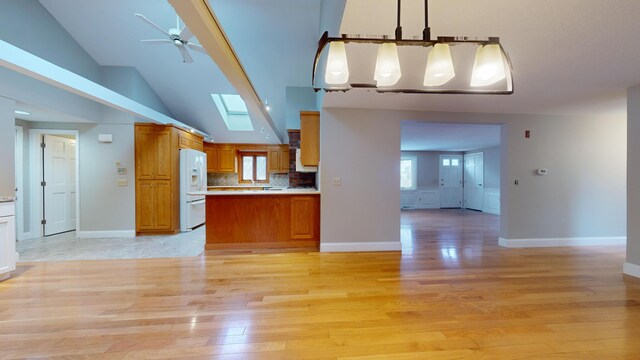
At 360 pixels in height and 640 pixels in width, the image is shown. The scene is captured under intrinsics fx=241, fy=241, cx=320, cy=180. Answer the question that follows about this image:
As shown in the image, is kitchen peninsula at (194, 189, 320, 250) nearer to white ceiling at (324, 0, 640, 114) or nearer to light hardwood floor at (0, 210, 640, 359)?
light hardwood floor at (0, 210, 640, 359)

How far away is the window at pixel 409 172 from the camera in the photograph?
347 inches

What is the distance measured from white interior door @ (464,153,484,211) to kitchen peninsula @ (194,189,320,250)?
699 cm

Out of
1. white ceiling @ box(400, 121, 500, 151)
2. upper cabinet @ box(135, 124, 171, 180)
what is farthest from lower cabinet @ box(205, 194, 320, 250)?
white ceiling @ box(400, 121, 500, 151)

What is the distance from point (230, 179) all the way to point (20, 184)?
404cm

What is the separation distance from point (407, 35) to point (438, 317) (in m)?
2.17

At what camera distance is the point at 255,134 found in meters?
6.76

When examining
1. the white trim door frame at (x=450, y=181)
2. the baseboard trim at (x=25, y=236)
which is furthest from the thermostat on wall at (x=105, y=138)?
the white trim door frame at (x=450, y=181)

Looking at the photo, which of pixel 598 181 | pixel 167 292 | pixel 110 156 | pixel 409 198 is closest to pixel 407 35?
pixel 167 292

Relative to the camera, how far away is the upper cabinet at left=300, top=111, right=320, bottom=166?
3.83 m

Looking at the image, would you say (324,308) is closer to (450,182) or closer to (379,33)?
(379,33)

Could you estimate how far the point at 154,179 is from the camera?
4754 millimetres

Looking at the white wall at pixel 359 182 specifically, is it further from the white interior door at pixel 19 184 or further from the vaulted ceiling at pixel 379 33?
the white interior door at pixel 19 184

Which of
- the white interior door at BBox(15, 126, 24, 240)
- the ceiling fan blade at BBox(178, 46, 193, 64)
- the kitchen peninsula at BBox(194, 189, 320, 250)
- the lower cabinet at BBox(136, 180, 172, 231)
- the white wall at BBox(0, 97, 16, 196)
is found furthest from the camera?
the lower cabinet at BBox(136, 180, 172, 231)

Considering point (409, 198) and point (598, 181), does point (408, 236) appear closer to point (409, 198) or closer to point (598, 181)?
point (598, 181)
